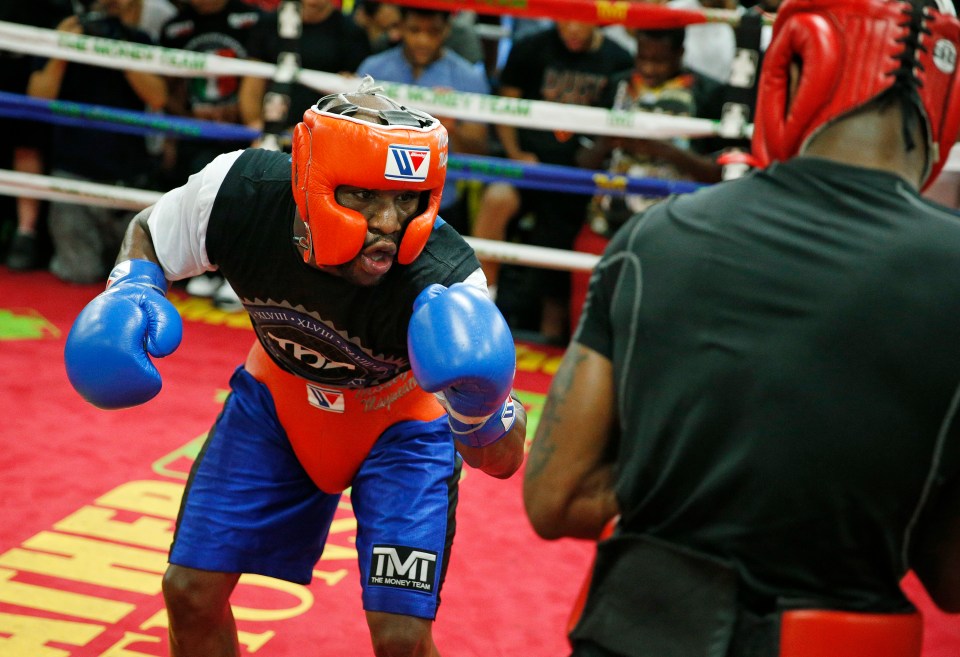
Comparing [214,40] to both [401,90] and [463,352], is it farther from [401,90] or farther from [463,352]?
[463,352]

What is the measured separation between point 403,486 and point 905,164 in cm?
136

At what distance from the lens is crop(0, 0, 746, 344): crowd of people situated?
5.05m

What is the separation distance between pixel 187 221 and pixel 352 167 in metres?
0.45

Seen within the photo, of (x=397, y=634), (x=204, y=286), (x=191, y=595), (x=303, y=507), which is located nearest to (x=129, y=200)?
(x=204, y=286)

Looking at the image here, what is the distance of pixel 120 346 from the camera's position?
6.98 feet

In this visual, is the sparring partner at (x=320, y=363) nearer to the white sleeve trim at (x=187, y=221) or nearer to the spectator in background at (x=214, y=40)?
the white sleeve trim at (x=187, y=221)

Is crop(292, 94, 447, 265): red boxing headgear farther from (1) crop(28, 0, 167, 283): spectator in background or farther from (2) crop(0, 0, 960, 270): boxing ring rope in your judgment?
(1) crop(28, 0, 167, 283): spectator in background

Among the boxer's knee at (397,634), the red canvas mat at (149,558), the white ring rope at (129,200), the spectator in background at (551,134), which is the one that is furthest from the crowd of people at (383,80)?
the boxer's knee at (397,634)

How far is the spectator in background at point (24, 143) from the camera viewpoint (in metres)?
5.76

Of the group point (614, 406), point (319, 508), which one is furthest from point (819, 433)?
point (319, 508)

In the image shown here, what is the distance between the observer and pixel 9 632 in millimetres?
2797

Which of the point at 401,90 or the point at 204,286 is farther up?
the point at 401,90

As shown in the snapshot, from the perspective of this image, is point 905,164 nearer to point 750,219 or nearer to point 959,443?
point 750,219

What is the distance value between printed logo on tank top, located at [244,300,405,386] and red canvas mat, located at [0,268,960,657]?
0.80 m
